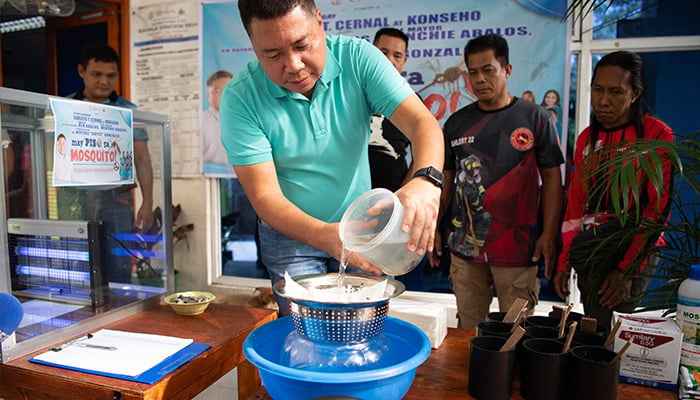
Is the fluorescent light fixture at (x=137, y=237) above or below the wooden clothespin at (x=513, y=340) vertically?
above

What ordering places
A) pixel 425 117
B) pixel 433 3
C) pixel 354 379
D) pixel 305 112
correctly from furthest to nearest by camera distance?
pixel 433 3
pixel 305 112
pixel 425 117
pixel 354 379

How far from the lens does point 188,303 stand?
1448 millimetres

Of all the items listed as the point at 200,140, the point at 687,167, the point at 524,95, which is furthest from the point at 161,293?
the point at 524,95

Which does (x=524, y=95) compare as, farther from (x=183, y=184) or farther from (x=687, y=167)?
(x=183, y=184)

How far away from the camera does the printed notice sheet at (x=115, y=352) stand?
3.45 ft

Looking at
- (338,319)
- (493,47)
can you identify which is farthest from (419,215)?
(493,47)

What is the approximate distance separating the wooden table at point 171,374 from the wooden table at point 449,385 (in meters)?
0.27

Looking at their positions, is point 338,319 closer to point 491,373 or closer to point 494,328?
point 491,373

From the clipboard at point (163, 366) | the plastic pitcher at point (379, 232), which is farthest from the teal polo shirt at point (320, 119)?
the clipboard at point (163, 366)

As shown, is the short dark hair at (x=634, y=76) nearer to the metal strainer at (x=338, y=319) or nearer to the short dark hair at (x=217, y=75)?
the metal strainer at (x=338, y=319)

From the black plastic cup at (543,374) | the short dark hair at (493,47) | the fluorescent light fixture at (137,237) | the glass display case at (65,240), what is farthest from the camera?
the short dark hair at (493,47)

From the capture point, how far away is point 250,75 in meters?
1.33

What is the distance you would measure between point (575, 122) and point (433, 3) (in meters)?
1.18

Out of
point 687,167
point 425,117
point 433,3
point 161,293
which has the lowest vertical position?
point 161,293
